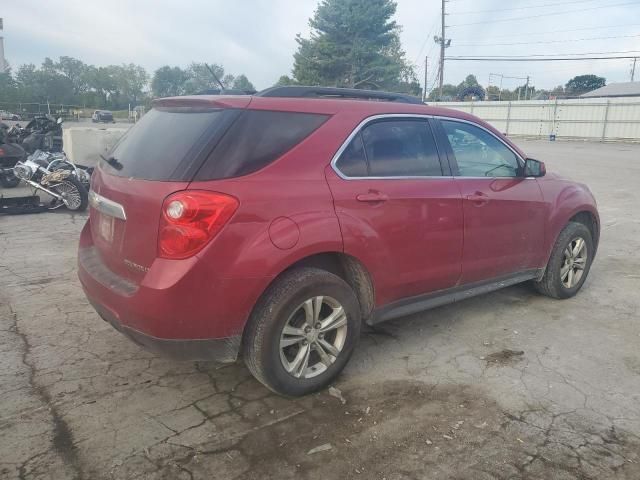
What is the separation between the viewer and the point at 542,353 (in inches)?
151

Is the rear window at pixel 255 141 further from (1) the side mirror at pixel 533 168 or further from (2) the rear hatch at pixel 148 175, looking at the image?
(1) the side mirror at pixel 533 168

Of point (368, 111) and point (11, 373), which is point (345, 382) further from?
point (11, 373)

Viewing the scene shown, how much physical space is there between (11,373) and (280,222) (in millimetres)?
2091

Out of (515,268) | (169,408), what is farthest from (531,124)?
(169,408)

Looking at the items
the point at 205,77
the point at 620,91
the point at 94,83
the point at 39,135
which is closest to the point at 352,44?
the point at 205,77

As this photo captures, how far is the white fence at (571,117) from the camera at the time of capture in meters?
31.3

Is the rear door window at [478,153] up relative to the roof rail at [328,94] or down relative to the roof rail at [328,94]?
down

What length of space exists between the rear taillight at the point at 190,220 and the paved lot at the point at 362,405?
101cm

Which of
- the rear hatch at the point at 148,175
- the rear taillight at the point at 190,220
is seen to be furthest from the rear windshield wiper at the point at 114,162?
the rear taillight at the point at 190,220

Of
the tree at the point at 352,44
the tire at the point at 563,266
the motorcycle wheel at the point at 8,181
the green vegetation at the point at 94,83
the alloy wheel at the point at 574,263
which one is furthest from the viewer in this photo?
the green vegetation at the point at 94,83

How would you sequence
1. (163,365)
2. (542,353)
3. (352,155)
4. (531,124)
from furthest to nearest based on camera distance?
(531,124)
(542,353)
(163,365)
(352,155)

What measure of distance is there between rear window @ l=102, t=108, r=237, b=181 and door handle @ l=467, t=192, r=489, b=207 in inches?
74.8

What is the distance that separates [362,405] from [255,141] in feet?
5.46

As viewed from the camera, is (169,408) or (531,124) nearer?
(169,408)
